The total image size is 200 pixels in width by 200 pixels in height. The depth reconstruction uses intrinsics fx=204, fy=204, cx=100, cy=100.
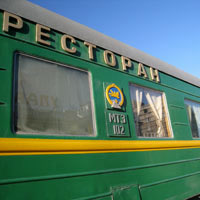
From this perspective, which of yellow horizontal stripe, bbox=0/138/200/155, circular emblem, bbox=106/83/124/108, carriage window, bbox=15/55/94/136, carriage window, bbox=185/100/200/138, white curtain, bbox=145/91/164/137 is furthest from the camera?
carriage window, bbox=185/100/200/138

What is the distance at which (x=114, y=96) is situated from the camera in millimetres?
2350

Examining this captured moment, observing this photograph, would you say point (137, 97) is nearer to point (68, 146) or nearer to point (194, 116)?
point (68, 146)

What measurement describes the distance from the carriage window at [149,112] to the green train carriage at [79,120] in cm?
1

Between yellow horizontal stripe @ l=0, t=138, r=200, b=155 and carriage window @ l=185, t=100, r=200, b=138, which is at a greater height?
carriage window @ l=185, t=100, r=200, b=138

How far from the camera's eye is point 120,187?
6.53ft

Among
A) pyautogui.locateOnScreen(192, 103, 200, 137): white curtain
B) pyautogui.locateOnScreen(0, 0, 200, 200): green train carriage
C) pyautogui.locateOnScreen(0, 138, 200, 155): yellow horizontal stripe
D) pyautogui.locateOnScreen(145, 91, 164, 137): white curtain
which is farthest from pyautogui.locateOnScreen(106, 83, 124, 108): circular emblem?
pyautogui.locateOnScreen(192, 103, 200, 137): white curtain

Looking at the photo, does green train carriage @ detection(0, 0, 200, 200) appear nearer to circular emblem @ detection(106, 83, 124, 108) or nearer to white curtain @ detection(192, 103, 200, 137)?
circular emblem @ detection(106, 83, 124, 108)

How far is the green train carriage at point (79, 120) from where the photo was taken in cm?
155

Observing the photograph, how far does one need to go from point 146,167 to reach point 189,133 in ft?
4.46

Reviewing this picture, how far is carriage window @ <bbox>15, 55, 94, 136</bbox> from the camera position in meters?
1.68

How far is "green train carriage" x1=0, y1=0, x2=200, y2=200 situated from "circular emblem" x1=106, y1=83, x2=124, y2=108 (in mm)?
13

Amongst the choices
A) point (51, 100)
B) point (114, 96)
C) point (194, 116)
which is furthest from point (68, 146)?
point (194, 116)

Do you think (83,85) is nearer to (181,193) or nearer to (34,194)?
(34,194)

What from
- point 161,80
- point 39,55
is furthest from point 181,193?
point 39,55
